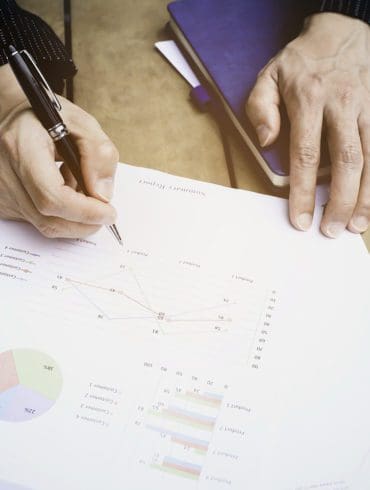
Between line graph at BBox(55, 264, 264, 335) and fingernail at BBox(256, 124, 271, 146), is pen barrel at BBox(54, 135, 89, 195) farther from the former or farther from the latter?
fingernail at BBox(256, 124, 271, 146)

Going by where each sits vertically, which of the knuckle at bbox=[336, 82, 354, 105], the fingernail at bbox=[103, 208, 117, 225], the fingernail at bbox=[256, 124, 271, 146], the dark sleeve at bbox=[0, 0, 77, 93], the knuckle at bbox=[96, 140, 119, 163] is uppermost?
the dark sleeve at bbox=[0, 0, 77, 93]

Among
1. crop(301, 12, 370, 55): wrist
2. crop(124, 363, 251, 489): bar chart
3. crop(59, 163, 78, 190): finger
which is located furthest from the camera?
crop(301, 12, 370, 55): wrist

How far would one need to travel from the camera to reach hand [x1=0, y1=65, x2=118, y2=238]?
0.51 metres

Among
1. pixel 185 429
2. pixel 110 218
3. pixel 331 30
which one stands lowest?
pixel 185 429

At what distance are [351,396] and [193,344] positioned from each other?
0.17 meters

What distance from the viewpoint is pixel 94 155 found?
0.54 m

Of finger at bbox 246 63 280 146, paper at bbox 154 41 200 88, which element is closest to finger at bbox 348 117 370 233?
finger at bbox 246 63 280 146

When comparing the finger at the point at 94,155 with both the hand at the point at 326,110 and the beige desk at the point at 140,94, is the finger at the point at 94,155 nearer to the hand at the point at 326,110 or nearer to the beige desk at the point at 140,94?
the beige desk at the point at 140,94

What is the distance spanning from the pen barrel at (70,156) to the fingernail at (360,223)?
1.05 feet

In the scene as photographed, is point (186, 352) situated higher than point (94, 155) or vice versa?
point (94, 155)

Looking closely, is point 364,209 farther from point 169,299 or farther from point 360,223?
point 169,299

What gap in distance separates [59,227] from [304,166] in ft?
0.99

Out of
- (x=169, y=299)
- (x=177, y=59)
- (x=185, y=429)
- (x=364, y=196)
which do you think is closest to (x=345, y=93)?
(x=364, y=196)

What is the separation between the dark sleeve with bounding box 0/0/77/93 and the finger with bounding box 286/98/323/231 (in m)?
0.32
